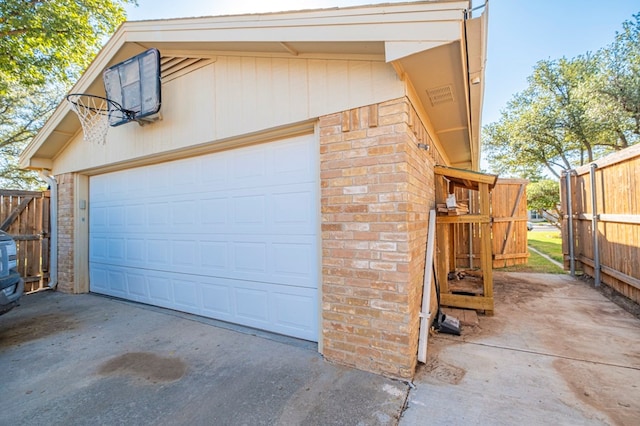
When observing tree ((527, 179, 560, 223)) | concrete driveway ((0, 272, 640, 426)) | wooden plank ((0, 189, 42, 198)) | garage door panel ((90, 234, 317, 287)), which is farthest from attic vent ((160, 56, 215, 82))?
tree ((527, 179, 560, 223))

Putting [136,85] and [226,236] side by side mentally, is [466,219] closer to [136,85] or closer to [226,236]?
[226,236]

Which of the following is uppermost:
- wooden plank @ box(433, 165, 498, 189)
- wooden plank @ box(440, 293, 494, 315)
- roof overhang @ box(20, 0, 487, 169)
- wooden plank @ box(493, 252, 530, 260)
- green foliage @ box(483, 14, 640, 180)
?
green foliage @ box(483, 14, 640, 180)

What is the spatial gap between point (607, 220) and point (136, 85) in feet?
25.4

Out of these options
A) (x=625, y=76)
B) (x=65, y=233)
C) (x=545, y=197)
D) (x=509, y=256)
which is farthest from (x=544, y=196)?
(x=65, y=233)

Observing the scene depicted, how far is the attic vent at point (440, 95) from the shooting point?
Result: 299 centimetres

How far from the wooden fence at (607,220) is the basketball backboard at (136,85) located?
6672 mm

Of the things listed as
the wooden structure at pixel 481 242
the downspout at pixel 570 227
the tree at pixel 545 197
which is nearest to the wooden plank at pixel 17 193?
the wooden structure at pixel 481 242

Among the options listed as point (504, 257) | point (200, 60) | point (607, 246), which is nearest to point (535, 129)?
point (504, 257)

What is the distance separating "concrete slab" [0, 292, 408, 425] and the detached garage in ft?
1.10

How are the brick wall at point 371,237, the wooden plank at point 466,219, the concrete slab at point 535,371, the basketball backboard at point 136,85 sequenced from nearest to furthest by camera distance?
the concrete slab at point 535,371, the brick wall at point 371,237, the wooden plank at point 466,219, the basketball backboard at point 136,85

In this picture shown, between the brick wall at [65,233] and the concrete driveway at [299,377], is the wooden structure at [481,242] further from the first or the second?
the brick wall at [65,233]

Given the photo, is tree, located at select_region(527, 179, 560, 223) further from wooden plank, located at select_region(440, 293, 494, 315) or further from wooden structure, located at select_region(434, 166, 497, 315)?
wooden plank, located at select_region(440, 293, 494, 315)

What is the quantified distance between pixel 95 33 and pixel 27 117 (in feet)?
26.4

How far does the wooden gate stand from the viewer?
5840 millimetres
